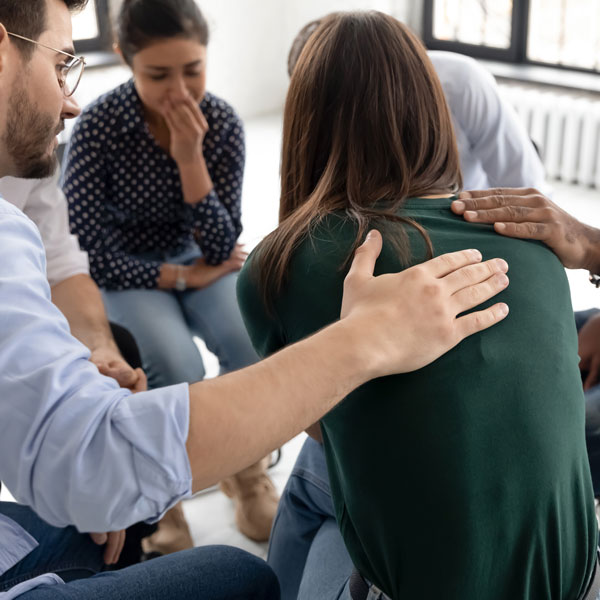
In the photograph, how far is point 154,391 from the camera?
2.57 feet

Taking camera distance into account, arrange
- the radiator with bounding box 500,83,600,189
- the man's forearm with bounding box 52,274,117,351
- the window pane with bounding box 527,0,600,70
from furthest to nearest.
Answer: the window pane with bounding box 527,0,600,70 < the radiator with bounding box 500,83,600,189 < the man's forearm with bounding box 52,274,117,351

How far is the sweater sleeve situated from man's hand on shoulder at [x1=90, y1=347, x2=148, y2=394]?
0.39m

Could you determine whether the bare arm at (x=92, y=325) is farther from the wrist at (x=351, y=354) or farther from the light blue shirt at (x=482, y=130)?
the light blue shirt at (x=482, y=130)

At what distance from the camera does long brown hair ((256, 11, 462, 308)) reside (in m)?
1.08

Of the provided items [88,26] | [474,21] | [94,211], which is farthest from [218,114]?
[474,21]

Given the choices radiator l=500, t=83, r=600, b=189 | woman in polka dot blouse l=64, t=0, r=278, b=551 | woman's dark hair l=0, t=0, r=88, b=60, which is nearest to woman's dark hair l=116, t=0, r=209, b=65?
woman in polka dot blouse l=64, t=0, r=278, b=551

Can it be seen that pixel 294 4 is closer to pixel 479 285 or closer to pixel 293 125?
pixel 293 125

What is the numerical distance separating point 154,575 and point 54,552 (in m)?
0.25

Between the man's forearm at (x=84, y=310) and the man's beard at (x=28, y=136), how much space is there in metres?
0.57

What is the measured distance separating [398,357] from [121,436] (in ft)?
0.95

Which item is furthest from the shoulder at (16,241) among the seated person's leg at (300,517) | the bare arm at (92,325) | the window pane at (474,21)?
the window pane at (474,21)

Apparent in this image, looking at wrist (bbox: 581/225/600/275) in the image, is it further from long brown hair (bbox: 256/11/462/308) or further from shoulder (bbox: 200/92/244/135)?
shoulder (bbox: 200/92/244/135)

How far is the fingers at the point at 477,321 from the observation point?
0.88 m

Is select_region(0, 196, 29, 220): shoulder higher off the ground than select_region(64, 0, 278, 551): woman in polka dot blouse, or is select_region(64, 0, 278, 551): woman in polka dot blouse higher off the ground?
select_region(0, 196, 29, 220): shoulder
